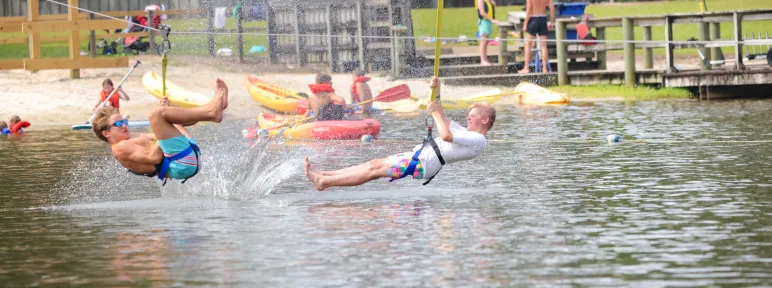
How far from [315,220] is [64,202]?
3.30 meters

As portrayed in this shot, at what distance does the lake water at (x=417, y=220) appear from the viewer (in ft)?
31.9

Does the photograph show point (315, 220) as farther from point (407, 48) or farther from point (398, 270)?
point (407, 48)

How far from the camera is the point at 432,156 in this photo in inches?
550

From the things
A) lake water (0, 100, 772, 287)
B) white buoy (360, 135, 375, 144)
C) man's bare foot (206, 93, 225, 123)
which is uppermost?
man's bare foot (206, 93, 225, 123)

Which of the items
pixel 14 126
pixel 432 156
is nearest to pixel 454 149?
pixel 432 156

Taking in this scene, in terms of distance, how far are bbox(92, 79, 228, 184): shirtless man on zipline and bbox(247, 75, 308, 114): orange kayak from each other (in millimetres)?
13196

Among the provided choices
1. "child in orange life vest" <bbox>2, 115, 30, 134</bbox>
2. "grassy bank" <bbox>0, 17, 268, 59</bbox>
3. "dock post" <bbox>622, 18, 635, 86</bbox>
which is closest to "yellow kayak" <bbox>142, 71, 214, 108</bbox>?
"child in orange life vest" <bbox>2, 115, 30, 134</bbox>

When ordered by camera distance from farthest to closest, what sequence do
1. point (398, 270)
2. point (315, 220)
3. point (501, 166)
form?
1. point (501, 166)
2. point (315, 220)
3. point (398, 270)

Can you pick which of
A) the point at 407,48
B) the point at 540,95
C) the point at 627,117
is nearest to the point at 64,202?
the point at 627,117

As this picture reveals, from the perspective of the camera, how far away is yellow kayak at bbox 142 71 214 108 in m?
29.0

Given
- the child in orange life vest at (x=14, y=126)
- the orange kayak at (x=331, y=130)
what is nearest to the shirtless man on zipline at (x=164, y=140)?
the orange kayak at (x=331, y=130)

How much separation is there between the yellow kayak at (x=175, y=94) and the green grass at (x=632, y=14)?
1056 cm

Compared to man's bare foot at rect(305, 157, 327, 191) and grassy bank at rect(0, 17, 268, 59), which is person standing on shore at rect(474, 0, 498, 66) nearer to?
grassy bank at rect(0, 17, 268, 59)

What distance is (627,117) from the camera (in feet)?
79.8
